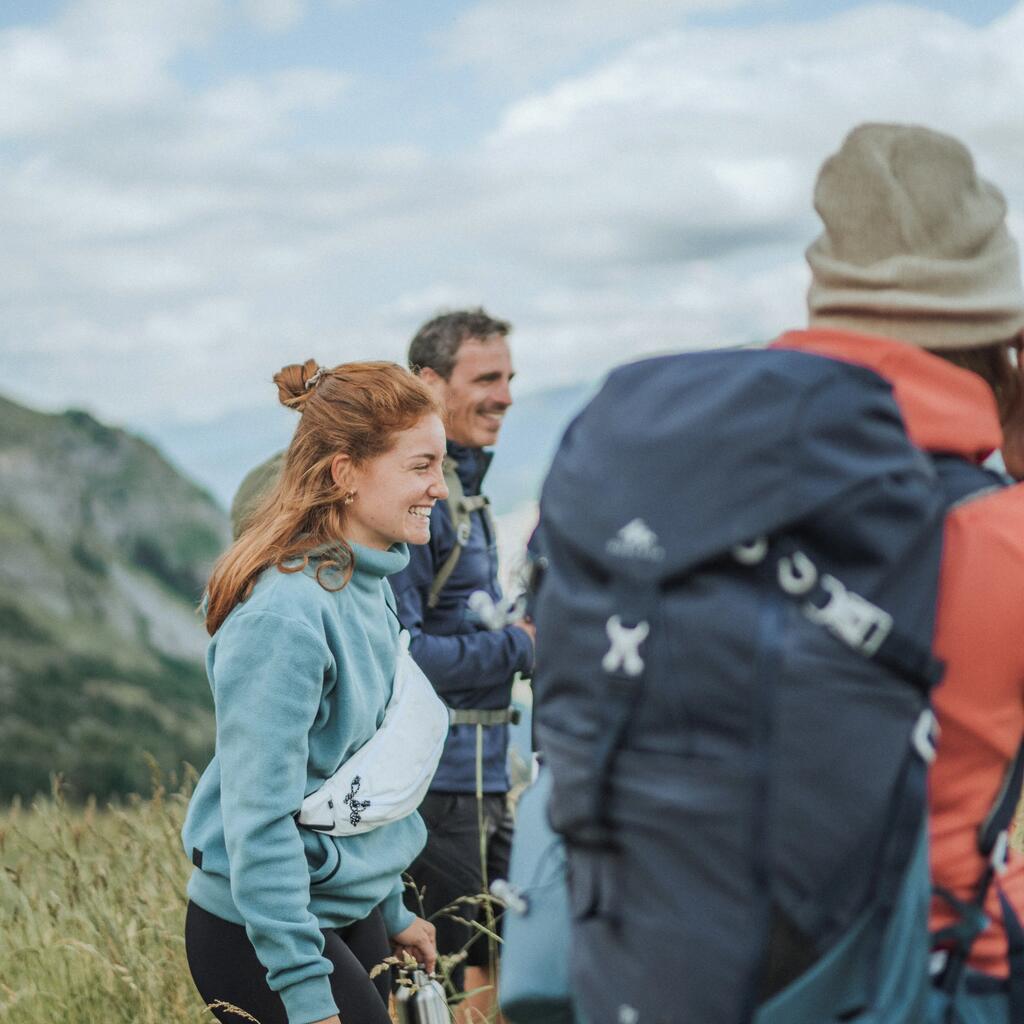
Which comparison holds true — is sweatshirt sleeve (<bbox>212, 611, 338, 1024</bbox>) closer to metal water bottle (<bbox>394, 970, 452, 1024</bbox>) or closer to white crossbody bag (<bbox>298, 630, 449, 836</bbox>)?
white crossbody bag (<bbox>298, 630, 449, 836</bbox>)

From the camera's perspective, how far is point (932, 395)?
1.76 metres

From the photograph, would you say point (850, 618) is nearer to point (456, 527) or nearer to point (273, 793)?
point (273, 793)

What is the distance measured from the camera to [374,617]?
3152 mm

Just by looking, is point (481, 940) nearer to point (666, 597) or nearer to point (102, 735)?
point (666, 597)

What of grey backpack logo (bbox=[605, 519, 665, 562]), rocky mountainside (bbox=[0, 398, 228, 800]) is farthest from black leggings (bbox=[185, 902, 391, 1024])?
rocky mountainside (bbox=[0, 398, 228, 800])

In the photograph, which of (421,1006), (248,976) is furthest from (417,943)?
(248,976)

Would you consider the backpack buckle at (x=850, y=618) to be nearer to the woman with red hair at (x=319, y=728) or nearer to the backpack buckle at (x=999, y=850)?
the backpack buckle at (x=999, y=850)

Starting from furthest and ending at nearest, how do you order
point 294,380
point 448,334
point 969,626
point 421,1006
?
point 448,334 → point 294,380 → point 421,1006 → point 969,626

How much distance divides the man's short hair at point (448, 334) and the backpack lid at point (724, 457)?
11.0ft

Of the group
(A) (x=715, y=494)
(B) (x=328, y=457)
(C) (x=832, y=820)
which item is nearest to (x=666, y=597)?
(A) (x=715, y=494)

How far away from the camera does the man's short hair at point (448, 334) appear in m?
5.02

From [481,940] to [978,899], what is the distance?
3.32m

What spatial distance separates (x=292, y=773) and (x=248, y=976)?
47 cm

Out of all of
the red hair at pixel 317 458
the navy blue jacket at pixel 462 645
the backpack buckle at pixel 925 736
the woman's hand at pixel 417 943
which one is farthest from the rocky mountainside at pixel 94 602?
the backpack buckle at pixel 925 736
